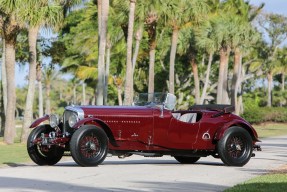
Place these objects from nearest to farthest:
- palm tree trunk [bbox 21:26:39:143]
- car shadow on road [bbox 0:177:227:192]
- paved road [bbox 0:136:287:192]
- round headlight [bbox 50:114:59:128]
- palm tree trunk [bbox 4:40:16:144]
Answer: car shadow on road [bbox 0:177:227:192], paved road [bbox 0:136:287:192], round headlight [bbox 50:114:59:128], palm tree trunk [bbox 4:40:16:144], palm tree trunk [bbox 21:26:39:143]

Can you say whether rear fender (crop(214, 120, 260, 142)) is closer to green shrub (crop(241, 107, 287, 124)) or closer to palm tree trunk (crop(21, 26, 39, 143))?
palm tree trunk (crop(21, 26, 39, 143))

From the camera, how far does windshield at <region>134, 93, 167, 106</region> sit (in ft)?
56.0

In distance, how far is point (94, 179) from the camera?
13.4 meters

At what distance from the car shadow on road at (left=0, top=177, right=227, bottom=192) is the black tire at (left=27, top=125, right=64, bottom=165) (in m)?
3.49

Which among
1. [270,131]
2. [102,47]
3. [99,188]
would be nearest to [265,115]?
[270,131]

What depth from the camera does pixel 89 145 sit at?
15.8m

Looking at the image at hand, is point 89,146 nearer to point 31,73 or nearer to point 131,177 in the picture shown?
point 131,177

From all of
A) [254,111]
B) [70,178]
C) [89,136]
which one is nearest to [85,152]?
[89,136]

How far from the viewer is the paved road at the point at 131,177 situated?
→ 1209 cm

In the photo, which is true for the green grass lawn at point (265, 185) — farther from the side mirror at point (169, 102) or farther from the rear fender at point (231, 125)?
the side mirror at point (169, 102)

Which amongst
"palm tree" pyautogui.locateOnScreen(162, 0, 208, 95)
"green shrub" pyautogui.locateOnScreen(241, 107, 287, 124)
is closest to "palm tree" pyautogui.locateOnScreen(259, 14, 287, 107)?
"green shrub" pyautogui.locateOnScreen(241, 107, 287, 124)

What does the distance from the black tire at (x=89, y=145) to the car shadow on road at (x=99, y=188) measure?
8.03ft

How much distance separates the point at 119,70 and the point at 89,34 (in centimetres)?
523

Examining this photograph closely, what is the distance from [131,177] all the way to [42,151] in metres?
3.56
